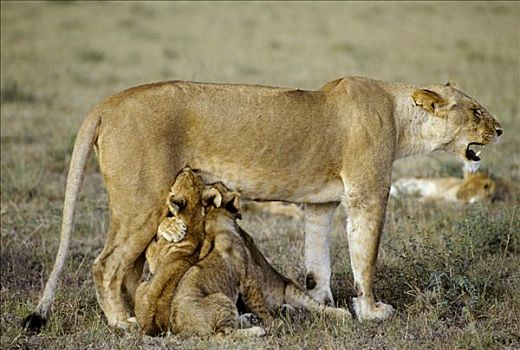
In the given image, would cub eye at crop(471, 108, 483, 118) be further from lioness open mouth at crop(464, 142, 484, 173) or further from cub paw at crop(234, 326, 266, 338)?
cub paw at crop(234, 326, 266, 338)

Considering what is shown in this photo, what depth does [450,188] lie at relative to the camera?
9.34m

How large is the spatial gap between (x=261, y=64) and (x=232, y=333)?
13.0 metres

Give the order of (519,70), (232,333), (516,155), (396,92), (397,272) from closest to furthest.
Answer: (232,333) → (396,92) → (397,272) → (516,155) → (519,70)

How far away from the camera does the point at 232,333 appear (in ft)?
16.0

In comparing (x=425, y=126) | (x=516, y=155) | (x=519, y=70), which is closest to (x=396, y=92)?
(x=425, y=126)

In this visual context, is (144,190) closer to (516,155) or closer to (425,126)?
(425,126)

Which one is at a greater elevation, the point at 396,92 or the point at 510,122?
the point at 396,92

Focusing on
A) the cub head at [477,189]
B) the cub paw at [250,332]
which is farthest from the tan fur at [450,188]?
the cub paw at [250,332]

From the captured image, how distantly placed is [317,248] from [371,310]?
0.60m

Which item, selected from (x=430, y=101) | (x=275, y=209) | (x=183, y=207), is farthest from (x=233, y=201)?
(x=275, y=209)

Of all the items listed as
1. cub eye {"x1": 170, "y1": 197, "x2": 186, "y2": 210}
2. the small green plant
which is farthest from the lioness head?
the small green plant

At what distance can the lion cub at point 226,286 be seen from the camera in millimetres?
4934

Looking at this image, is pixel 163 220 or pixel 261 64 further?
pixel 261 64

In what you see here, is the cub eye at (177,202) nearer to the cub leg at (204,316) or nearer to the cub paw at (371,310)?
the cub leg at (204,316)
